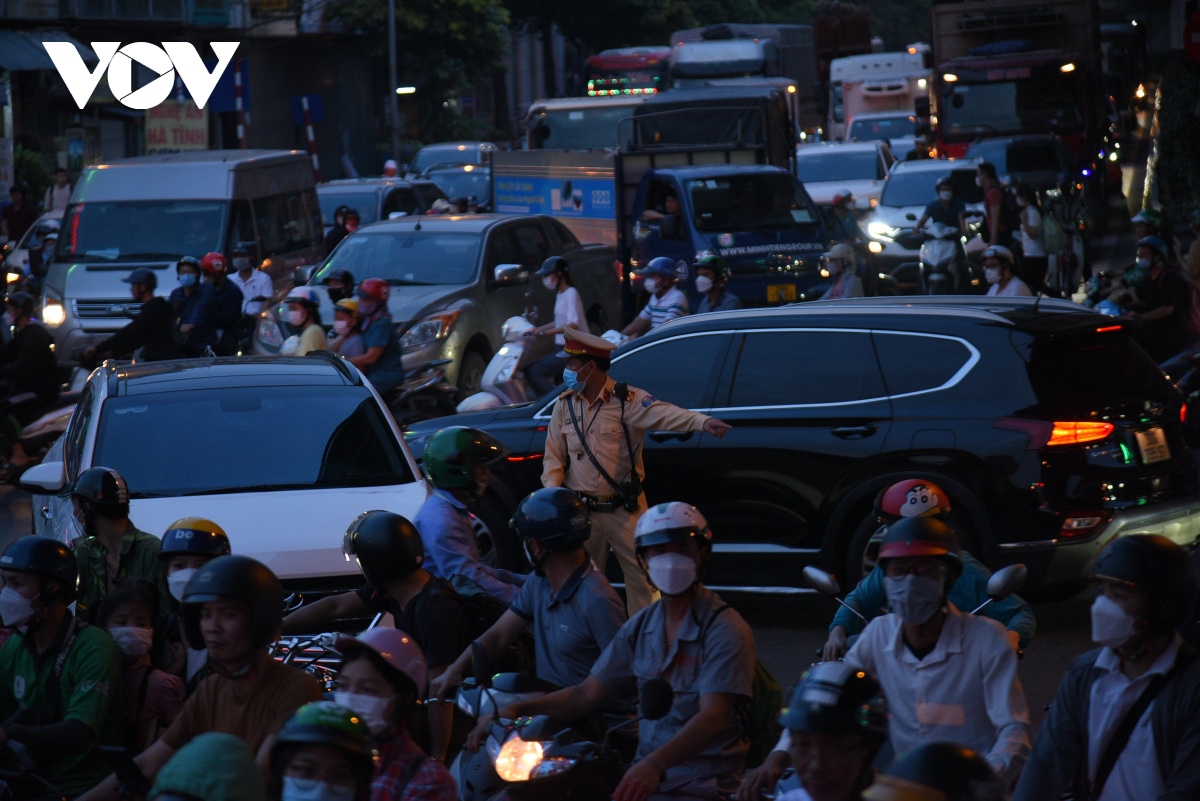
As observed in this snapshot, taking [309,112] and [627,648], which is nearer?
[627,648]

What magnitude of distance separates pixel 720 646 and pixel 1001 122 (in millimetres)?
24487

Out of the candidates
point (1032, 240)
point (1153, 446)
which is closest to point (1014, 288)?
point (1153, 446)

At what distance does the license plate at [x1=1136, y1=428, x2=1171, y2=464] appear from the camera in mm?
8023

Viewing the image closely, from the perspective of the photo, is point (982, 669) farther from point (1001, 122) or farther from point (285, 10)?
point (285, 10)

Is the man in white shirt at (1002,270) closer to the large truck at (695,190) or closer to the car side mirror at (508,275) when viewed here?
the large truck at (695,190)

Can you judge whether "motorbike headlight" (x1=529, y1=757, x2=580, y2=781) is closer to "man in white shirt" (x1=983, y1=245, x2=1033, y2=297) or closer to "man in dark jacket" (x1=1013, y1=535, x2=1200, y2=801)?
"man in dark jacket" (x1=1013, y1=535, x2=1200, y2=801)

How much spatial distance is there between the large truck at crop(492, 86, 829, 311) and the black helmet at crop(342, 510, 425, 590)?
36.3ft

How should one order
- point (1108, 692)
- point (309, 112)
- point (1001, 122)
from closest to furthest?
point (1108, 692), point (1001, 122), point (309, 112)

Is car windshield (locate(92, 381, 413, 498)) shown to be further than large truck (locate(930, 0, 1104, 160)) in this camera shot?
No

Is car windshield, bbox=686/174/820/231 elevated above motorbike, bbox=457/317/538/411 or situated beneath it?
elevated above

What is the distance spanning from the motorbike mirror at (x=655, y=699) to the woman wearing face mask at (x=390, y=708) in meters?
0.60

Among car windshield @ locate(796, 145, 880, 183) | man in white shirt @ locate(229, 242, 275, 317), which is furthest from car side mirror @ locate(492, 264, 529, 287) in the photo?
car windshield @ locate(796, 145, 880, 183)

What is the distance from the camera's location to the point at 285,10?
41.6 metres

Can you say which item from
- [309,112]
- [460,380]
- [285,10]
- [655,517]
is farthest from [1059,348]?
[285,10]
